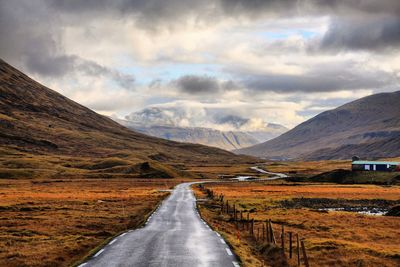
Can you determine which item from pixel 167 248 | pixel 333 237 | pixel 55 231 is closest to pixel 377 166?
pixel 333 237

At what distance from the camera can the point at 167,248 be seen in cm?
2966

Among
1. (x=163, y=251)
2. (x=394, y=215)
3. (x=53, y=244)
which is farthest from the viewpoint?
(x=394, y=215)

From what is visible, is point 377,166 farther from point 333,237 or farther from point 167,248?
point 167,248

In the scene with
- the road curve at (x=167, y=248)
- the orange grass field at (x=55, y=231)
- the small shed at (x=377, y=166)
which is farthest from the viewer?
the small shed at (x=377, y=166)

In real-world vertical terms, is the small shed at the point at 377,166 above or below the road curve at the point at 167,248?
above

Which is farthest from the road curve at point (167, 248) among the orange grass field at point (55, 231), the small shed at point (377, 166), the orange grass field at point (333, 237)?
the small shed at point (377, 166)

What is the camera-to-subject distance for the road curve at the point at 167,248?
81.7 feet

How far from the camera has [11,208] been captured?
6419 centimetres

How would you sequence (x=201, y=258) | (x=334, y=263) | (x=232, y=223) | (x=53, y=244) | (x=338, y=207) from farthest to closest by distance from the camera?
(x=338, y=207) < (x=232, y=223) < (x=53, y=244) < (x=334, y=263) < (x=201, y=258)

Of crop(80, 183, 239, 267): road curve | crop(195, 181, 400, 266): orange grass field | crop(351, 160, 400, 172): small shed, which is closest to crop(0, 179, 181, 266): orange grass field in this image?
crop(80, 183, 239, 267): road curve

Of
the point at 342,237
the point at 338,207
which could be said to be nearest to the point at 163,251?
the point at 342,237

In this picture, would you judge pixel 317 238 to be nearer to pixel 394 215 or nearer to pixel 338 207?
pixel 394 215

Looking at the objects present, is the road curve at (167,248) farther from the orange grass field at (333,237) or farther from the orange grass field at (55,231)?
the orange grass field at (55,231)

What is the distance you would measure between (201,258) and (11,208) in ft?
151
